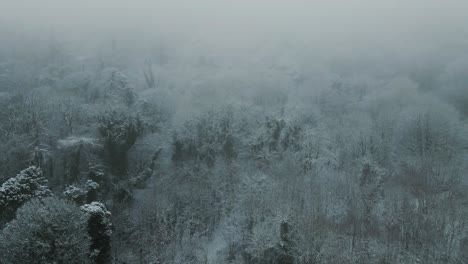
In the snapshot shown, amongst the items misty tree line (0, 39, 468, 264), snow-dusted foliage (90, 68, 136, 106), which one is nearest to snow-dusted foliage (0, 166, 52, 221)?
misty tree line (0, 39, 468, 264)

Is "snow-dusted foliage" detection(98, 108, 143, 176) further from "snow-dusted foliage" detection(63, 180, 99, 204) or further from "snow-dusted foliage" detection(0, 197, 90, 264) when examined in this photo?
"snow-dusted foliage" detection(0, 197, 90, 264)

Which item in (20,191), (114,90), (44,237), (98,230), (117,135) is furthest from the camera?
(114,90)

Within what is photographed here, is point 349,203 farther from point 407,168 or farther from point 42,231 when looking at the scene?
point 42,231

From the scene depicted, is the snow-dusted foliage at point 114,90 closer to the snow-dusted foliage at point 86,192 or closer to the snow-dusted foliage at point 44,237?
the snow-dusted foliage at point 86,192

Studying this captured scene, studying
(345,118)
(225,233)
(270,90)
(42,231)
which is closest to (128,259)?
(225,233)

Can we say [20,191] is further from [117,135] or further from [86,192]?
[117,135]

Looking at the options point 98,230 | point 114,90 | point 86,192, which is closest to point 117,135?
point 86,192
